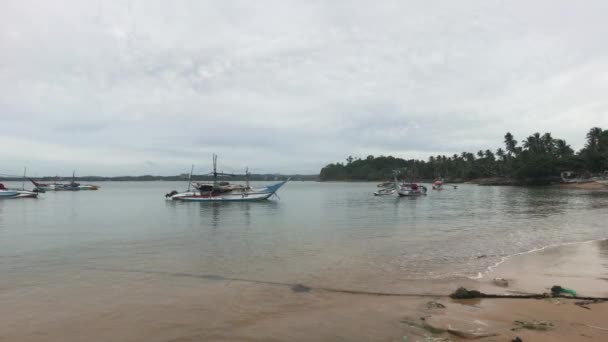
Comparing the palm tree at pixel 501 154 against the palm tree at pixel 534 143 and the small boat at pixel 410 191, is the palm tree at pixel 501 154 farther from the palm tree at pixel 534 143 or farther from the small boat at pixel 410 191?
the small boat at pixel 410 191

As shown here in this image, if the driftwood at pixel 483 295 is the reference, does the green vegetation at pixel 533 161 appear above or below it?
above

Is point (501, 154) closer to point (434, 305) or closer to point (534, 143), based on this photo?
point (534, 143)

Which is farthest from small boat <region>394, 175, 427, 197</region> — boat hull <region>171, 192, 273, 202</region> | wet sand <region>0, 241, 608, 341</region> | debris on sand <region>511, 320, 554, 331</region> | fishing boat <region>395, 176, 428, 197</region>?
debris on sand <region>511, 320, 554, 331</region>

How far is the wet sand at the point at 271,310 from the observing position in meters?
7.73

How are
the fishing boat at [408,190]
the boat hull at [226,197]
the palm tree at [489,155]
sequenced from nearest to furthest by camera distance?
the boat hull at [226,197], the fishing boat at [408,190], the palm tree at [489,155]

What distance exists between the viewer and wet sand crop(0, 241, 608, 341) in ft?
25.4

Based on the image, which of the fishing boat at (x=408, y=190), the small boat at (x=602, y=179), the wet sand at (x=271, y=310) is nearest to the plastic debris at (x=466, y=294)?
the wet sand at (x=271, y=310)

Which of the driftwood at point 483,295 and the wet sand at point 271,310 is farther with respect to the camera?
the driftwood at point 483,295

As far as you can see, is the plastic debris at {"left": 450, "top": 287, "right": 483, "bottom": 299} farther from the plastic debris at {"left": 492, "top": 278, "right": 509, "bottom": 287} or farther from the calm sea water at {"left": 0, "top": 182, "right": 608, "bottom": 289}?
the calm sea water at {"left": 0, "top": 182, "right": 608, "bottom": 289}

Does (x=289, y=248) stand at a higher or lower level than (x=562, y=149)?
lower

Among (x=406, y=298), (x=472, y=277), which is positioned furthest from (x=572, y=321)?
(x=472, y=277)

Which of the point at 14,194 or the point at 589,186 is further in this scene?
the point at 589,186

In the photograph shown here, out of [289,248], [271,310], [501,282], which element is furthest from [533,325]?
[289,248]

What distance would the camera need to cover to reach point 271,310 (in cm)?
942
